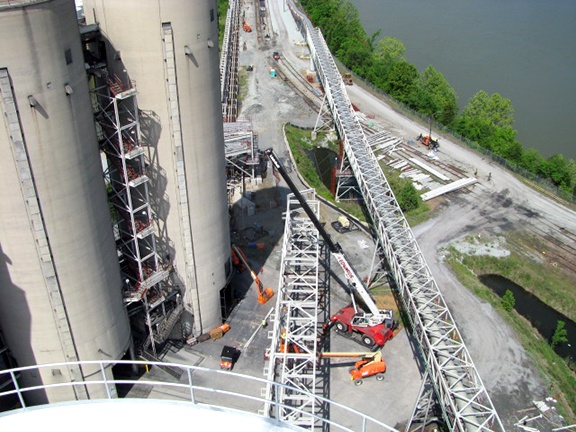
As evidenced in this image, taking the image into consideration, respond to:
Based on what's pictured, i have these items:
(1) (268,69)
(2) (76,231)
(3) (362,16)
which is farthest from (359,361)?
(3) (362,16)

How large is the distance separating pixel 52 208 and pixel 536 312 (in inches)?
1316

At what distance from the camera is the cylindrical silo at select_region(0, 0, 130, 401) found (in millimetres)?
22031

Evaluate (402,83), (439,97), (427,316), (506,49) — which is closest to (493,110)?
(439,97)

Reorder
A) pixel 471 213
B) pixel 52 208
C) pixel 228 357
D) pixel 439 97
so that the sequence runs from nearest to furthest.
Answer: pixel 52 208
pixel 228 357
pixel 471 213
pixel 439 97

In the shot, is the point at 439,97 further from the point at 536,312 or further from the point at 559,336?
the point at 559,336

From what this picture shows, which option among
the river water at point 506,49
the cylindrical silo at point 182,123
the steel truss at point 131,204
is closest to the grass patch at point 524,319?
the cylindrical silo at point 182,123

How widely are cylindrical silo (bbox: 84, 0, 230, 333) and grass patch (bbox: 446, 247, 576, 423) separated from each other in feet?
59.0

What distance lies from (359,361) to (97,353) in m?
14.4

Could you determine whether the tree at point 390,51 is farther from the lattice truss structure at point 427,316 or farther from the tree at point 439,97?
the lattice truss structure at point 427,316

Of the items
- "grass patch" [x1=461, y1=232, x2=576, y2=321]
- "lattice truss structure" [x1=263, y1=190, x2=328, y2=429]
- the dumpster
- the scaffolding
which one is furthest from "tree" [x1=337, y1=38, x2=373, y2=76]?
the dumpster

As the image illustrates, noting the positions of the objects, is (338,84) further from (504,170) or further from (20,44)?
(20,44)

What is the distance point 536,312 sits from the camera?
41781 mm

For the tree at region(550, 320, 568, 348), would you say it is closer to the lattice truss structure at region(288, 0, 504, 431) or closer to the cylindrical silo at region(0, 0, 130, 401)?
the lattice truss structure at region(288, 0, 504, 431)

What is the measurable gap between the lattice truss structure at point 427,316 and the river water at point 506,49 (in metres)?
36.5
